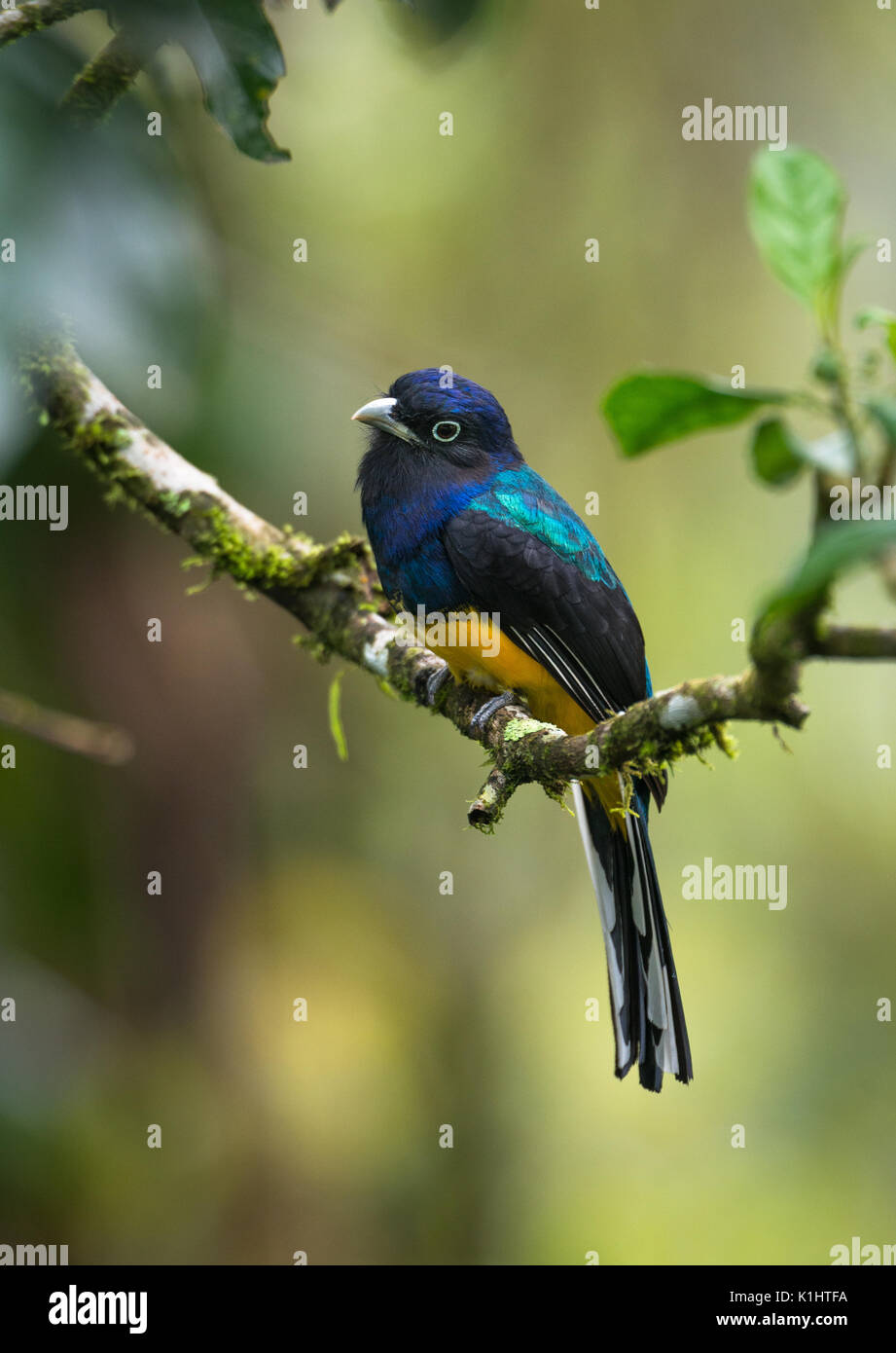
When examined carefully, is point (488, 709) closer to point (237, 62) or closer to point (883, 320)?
point (237, 62)

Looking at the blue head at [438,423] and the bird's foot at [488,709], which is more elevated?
the blue head at [438,423]

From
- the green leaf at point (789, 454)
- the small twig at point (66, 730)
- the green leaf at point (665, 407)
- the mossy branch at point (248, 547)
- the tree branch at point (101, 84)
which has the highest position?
the tree branch at point (101, 84)

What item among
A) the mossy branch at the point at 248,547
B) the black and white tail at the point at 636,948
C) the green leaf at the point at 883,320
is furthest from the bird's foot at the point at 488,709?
the green leaf at the point at 883,320

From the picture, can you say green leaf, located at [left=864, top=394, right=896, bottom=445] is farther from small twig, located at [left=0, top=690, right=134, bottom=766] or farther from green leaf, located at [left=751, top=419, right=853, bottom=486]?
small twig, located at [left=0, top=690, right=134, bottom=766]

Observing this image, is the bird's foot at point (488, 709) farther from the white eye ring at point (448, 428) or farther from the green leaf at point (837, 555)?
the green leaf at point (837, 555)

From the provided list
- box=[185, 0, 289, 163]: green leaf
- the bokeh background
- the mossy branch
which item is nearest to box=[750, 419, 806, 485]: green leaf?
box=[185, 0, 289, 163]: green leaf

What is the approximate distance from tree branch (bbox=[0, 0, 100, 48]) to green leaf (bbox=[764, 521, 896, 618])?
7.63 feet

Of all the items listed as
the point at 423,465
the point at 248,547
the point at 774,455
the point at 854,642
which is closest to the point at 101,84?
the point at 248,547

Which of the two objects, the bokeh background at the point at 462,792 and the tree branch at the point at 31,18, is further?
the bokeh background at the point at 462,792

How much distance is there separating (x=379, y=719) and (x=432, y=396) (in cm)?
356

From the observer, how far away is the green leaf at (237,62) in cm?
242

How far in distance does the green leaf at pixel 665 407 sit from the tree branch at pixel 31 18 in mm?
2031

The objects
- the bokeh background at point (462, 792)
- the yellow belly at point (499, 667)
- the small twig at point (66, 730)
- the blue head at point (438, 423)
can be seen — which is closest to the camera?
the small twig at point (66, 730)

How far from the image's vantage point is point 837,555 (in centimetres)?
115
